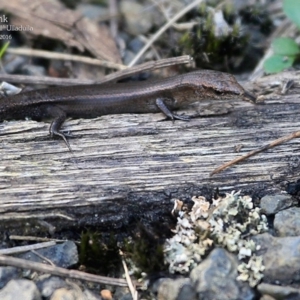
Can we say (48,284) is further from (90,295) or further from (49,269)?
(90,295)

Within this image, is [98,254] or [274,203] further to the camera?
[274,203]

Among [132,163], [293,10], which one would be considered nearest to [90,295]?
[132,163]

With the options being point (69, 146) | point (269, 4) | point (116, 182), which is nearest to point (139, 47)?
point (269, 4)

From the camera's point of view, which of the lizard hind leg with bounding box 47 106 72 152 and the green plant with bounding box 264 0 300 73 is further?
the green plant with bounding box 264 0 300 73

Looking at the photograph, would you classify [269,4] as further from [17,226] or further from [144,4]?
[17,226]

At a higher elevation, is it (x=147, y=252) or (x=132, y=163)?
(x=132, y=163)

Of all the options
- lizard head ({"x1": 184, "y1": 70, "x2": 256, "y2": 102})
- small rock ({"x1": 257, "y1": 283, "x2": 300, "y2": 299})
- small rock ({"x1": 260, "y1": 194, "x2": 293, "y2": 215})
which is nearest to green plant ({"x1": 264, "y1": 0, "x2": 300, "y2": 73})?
lizard head ({"x1": 184, "y1": 70, "x2": 256, "y2": 102})

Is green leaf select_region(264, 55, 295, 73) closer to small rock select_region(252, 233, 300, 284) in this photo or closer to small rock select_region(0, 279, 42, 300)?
small rock select_region(252, 233, 300, 284)

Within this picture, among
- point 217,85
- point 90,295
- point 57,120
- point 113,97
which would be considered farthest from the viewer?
point 113,97
